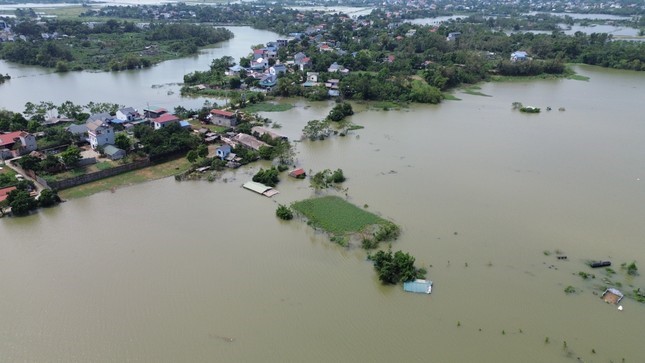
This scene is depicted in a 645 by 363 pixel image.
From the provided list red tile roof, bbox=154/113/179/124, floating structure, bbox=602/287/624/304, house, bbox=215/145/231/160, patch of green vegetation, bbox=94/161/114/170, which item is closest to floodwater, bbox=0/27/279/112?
red tile roof, bbox=154/113/179/124

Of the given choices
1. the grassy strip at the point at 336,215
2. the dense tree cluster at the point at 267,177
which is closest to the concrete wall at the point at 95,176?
the dense tree cluster at the point at 267,177

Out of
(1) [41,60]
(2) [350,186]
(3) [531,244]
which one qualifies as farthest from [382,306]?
(1) [41,60]

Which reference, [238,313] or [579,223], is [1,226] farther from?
[579,223]

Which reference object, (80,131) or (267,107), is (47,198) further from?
(267,107)

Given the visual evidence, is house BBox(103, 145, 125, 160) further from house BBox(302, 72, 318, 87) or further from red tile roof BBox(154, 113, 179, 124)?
house BBox(302, 72, 318, 87)

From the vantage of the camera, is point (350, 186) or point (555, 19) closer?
point (350, 186)

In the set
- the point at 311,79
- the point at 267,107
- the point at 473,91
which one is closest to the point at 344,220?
the point at 267,107

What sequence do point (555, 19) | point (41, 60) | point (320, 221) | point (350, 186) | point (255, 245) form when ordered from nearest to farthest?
1. point (255, 245)
2. point (320, 221)
3. point (350, 186)
4. point (41, 60)
5. point (555, 19)

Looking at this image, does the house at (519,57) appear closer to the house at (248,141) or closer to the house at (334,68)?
the house at (334,68)
